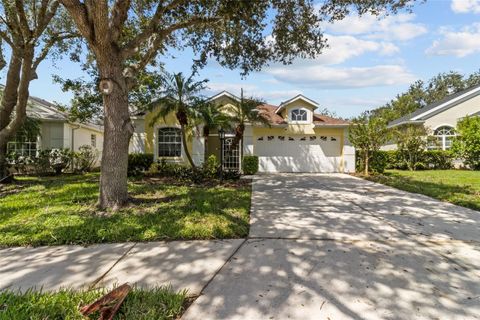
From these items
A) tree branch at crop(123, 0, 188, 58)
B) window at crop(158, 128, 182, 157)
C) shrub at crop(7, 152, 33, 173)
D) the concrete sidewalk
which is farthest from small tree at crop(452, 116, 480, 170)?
shrub at crop(7, 152, 33, 173)

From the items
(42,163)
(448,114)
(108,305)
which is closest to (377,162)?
(448,114)

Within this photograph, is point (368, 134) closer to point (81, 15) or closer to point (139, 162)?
point (139, 162)

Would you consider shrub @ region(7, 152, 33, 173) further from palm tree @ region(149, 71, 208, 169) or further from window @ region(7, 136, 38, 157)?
palm tree @ region(149, 71, 208, 169)

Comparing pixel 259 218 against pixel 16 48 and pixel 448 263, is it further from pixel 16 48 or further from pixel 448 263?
pixel 16 48

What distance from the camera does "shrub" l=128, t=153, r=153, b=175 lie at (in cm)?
1505

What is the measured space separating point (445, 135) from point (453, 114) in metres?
1.56

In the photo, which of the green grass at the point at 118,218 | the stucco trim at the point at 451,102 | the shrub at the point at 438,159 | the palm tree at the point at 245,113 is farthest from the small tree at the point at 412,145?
the green grass at the point at 118,218

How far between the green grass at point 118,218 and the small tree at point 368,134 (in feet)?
33.3

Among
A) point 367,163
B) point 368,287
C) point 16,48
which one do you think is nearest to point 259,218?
point 368,287

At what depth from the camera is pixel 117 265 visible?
3826mm

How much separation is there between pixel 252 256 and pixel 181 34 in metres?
8.96

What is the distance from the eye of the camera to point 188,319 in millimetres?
2623

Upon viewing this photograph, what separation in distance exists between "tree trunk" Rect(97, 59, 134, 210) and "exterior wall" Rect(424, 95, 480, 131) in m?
21.1

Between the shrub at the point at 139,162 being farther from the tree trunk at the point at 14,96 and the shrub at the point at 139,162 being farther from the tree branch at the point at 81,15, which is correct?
the tree branch at the point at 81,15
